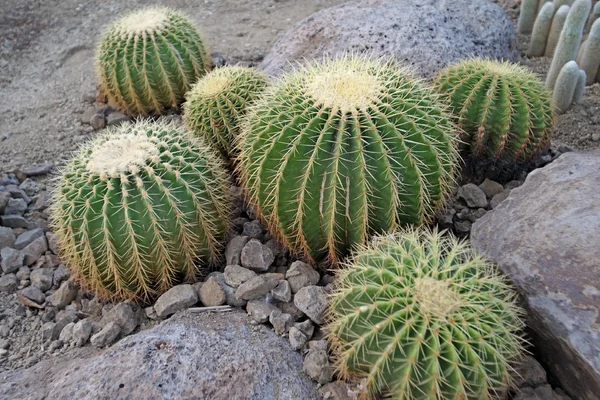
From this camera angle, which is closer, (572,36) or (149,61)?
(572,36)

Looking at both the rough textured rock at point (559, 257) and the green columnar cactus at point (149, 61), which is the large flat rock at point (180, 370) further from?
the green columnar cactus at point (149, 61)

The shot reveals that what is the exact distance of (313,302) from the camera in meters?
2.76


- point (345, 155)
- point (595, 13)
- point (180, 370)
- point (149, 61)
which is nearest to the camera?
point (180, 370)

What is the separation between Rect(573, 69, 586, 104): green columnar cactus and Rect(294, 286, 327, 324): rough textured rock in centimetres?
282

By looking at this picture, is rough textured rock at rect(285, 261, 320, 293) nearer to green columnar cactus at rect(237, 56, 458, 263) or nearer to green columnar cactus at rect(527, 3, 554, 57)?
green columnar cactus at rect(237, 56, 458, 263)

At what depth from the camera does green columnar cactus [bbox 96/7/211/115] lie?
4.53m

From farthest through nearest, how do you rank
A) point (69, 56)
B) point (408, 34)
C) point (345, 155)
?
point (69, 56), point (408, 34), point (345, 155)

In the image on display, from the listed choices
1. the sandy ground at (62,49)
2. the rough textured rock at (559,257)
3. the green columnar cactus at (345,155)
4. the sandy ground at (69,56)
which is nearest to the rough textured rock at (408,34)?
the sandy ground at (69,56)

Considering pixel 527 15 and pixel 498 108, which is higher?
pixel 498 108

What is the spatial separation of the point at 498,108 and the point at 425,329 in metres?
1.88

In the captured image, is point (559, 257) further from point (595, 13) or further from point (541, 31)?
point (595, 13)

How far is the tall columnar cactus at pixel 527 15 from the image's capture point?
223 inches

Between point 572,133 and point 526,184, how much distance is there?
151cm

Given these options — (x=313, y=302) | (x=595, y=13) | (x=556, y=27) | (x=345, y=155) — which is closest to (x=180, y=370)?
(x=313, y=302)
